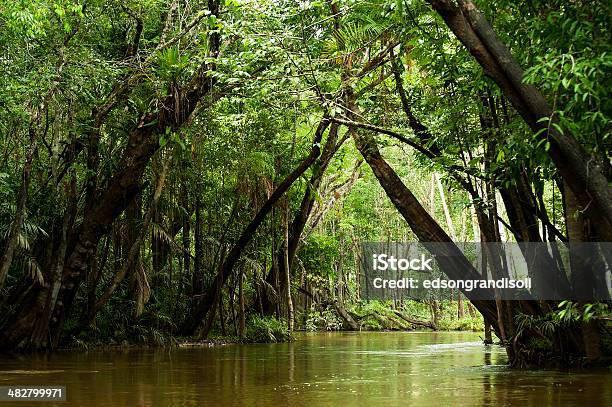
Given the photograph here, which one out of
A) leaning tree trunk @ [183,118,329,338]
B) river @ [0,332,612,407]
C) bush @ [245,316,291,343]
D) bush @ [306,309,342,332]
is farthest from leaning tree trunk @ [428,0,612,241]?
bush @ [306,309,342,332]

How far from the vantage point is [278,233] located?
2205 cm

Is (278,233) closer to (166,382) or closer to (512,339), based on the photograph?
(512,339)

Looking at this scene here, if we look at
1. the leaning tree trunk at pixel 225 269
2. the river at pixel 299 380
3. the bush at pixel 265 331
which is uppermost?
the leaning tree trunk at pixel 225 269

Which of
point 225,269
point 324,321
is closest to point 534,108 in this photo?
Result: point 225,269

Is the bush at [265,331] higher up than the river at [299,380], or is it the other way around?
the bush at [265,331]

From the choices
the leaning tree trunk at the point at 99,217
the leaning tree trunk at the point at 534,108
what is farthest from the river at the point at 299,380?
the leaning tree trunk at the point at 534,108

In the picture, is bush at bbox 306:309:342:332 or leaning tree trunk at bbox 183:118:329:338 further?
bush at bbox 306:309:342:332

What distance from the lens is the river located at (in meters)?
7.20

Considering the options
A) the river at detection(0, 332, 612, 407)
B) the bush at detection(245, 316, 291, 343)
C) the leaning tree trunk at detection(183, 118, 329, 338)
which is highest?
the leaning tree trunk at detection(183, 118, 329, 338)

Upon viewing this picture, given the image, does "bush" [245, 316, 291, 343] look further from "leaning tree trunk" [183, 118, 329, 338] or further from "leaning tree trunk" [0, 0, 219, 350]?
"leaning tree trunk" [0, 0, 219, 350]

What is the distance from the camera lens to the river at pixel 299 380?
23.6ft

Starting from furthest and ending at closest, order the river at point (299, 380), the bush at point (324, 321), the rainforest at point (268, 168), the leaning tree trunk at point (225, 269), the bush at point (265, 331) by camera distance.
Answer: the bush at point (324, 321) → the bush at point (265, 331) → the leaning tree trunk at point (225, 269) → the river at point (299, 380) → the rainforest at point (268, 168)

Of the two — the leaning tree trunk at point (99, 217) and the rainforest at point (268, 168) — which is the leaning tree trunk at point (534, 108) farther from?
the leaning tree trunk at point (99, 217)

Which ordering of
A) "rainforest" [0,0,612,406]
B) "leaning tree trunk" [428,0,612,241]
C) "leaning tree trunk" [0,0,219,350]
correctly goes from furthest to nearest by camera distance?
1. "leaning tree trunk" [0,0,219,350]
2. "rainforest" [0,0,612,406]
3. "leaning tree trunk" [428,0,612,241]
